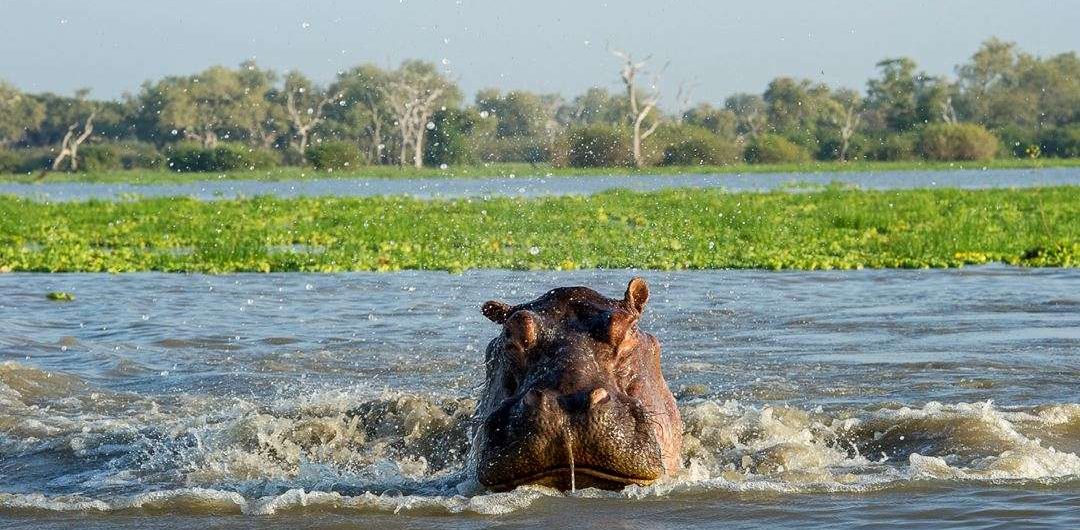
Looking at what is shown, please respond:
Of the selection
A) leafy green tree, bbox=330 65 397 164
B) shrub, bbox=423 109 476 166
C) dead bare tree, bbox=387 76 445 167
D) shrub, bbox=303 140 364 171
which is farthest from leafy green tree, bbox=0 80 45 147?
dead bare tree, bbox=387 76 445 167

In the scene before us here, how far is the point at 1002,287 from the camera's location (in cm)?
1275

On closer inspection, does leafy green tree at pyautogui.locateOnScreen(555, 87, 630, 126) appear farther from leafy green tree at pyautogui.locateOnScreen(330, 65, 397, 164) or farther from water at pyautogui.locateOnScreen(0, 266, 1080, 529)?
water at pyautogui.locateOnScreen(0, 266, 1080, 529)

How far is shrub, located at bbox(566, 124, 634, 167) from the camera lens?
2822 inches

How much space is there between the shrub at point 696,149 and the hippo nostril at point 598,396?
6803 cm

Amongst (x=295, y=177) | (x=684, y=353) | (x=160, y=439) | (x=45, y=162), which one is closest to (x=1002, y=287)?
(x=684, y=353)

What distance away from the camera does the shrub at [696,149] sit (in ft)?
242

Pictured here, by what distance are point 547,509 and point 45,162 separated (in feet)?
286

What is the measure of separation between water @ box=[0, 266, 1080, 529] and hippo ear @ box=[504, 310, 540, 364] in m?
0.54

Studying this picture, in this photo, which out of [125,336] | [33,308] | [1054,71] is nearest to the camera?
[125,336]

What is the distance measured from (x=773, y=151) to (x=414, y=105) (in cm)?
2577

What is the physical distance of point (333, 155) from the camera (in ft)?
235

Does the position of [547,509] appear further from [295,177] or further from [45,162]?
[45,162]

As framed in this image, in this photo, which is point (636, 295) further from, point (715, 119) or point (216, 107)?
point (715, 119)

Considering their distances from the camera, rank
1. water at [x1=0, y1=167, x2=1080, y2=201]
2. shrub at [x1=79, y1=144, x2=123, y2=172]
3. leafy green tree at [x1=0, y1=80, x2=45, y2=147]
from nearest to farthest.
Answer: water at [x1=0, y1=167, x2=1080, y2=201] < shrub at [x1=79, y1=144, x2=123, y2=172] < leafy green tree at [x1=0, y1=80, x2=45, y2=147]
